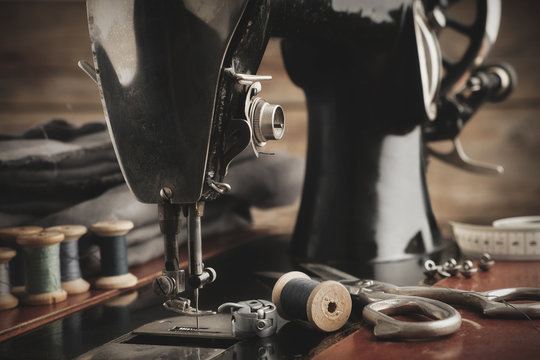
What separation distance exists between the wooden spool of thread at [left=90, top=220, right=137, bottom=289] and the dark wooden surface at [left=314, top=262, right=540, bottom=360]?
1.28 ft

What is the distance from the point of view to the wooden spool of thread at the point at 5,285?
0.81 m

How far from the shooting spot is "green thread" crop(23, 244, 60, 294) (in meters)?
0.83

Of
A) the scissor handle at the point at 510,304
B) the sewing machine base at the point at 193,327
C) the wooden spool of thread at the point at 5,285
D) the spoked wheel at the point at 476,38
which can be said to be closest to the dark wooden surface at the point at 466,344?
the scissor handle at the point at 510,304

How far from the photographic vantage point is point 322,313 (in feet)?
2.18

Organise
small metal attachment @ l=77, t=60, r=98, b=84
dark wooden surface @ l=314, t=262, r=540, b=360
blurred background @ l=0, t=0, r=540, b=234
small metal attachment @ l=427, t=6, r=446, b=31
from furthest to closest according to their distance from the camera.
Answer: blurred background @ l=0, t=0, r=540, b=234
small metal attachment @ l=427, t=6, r=446, b=31
small metal attachment @ l=77, t=60, r=98, b=84
dark wooden surface @ l=314, t=262, r=540, b=360

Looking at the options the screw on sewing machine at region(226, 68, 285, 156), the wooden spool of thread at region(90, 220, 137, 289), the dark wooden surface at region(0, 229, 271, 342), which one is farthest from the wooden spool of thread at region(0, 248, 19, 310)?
the screw on sewing machine at region(226, 68, 285, 156)

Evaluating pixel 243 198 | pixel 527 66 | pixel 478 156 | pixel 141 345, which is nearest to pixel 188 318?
pixel 141 345

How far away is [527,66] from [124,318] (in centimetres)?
135

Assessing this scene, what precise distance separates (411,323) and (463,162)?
640 mm

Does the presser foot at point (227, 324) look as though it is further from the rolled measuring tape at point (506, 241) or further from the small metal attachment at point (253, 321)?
the rolled measuring tape at point (506, 241)

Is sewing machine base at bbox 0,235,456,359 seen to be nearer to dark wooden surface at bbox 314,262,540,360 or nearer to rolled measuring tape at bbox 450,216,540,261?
dark wooden surface at bbox 314,262,540,360

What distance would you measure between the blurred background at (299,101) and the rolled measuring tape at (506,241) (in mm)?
363

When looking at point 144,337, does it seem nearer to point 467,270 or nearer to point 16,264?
point 16,264

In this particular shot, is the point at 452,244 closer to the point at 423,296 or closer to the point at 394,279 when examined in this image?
the point at 394,279
